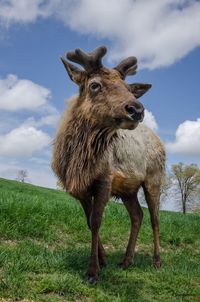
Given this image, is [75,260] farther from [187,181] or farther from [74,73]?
[187,181]

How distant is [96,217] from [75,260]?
1.08 metres

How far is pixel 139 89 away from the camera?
23.9 feet

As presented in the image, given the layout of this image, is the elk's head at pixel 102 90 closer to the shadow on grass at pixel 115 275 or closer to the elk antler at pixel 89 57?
the elk antler at pixel 89 57

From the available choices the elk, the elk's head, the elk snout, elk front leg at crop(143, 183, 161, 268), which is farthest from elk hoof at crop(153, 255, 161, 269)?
the elk snout

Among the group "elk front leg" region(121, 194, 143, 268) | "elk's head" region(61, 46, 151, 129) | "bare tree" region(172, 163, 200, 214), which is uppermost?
"bare tree" region(172, 163, 200, 214)

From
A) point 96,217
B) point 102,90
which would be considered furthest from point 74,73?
point 96,217

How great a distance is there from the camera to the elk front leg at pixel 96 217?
6516 millimetres

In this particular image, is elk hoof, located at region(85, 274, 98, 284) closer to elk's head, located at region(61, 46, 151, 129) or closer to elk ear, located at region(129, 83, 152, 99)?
elk's head, located at region(61, 46, 151, 129)

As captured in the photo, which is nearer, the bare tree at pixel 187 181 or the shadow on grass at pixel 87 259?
the shadow on grass at pixel 87 259

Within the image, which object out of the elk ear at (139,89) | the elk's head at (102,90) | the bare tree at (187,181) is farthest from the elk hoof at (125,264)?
the bare tree at (187,181)

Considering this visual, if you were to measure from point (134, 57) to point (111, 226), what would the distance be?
18.1ft

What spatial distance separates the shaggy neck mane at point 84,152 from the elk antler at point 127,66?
1010 millimetres

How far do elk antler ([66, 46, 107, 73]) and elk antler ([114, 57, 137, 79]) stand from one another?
42cm

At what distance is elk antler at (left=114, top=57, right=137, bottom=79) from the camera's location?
7.01m
